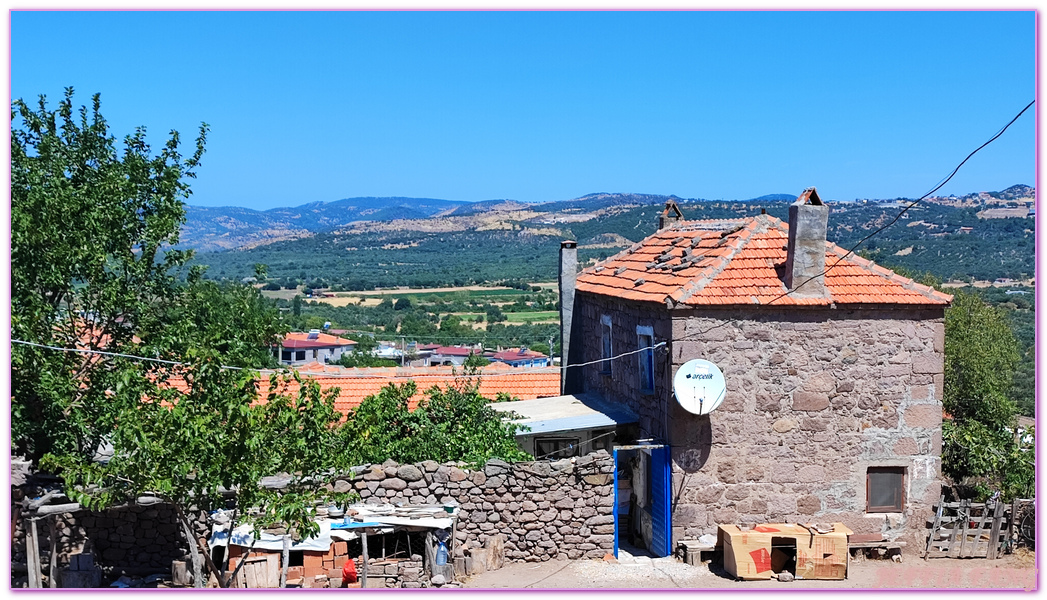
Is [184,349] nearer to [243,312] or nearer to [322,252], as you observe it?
[243,312]

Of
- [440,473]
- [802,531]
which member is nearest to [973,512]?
[802,531]

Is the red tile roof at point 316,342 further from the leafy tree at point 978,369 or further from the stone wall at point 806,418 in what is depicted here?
the stone wall at point 806,418

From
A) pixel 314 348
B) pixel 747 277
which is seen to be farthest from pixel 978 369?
pixel 314 348

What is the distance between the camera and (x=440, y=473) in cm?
1393

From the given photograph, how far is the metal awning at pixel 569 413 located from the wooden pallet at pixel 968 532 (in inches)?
182

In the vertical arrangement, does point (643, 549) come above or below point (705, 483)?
below

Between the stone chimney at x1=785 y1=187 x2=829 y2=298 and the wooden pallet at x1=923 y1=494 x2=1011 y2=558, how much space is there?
3.68 metres

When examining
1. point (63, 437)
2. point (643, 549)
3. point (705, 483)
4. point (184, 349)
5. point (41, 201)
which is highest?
point (41, 201)

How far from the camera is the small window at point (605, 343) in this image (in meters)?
17.5

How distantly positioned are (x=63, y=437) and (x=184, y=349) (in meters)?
1.95

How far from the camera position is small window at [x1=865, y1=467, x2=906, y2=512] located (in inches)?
568

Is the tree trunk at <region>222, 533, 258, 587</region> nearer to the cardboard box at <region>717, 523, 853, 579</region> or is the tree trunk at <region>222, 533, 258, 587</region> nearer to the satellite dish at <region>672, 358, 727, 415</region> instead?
the satellite dish at <region>672, 358, 727, 415</region>

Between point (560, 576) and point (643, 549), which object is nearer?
point (560, 576)

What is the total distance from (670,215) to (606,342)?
4.05 meters
